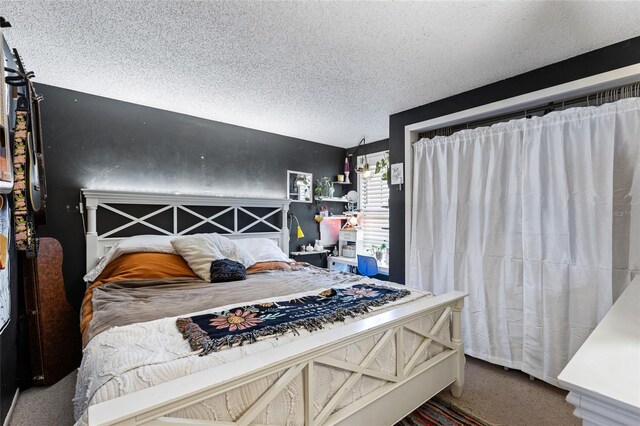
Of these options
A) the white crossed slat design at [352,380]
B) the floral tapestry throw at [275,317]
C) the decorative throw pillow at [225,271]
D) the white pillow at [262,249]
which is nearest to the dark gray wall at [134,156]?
the white pillow at [262,249]

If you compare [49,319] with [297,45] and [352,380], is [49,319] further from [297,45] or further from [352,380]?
[297,45]

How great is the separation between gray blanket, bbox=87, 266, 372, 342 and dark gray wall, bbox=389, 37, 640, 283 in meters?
1.03

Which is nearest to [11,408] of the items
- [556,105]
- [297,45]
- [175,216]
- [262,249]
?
[175,216]

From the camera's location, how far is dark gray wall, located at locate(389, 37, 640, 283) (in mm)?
2006

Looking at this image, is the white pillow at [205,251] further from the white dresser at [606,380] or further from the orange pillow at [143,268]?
the white dresser at [606,380]

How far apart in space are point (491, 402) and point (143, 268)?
286 cm

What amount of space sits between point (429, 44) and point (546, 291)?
6.67 feet

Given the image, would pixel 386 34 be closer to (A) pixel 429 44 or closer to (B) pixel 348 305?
(A) pixel 429 44

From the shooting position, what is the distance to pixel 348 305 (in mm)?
1789

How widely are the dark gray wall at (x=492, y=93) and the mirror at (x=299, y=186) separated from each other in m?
1.43

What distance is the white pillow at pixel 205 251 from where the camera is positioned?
8.60 ft

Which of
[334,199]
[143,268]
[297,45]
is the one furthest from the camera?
[334,199]

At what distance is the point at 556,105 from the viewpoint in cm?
236

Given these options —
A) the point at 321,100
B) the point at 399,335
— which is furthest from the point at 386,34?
the point at 399,335
